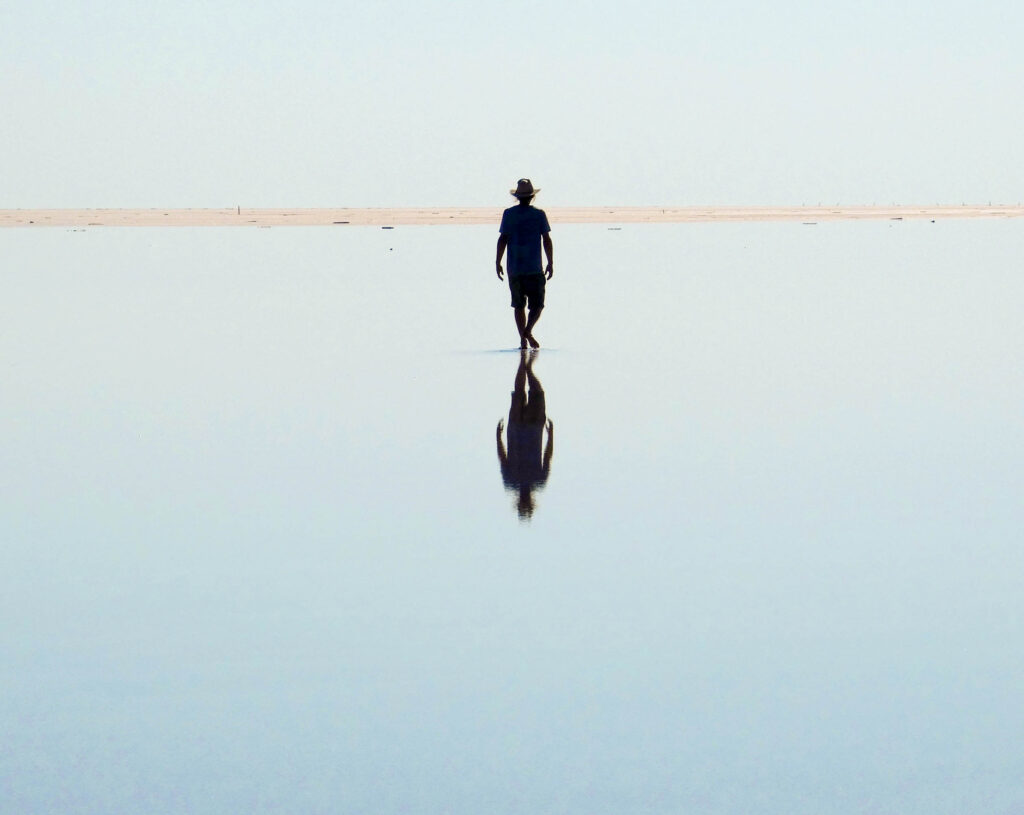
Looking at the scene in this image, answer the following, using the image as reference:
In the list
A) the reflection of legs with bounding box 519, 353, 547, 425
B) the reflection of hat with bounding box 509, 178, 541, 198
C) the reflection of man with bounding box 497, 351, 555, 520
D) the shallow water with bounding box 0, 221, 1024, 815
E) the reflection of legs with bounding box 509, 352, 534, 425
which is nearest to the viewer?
the shallow water with bounding box 0, 221, 1024, 815

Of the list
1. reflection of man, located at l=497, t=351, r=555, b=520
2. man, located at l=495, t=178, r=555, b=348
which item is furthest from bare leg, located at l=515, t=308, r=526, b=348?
reflection of man, located at l=497, t=351, r=555, b=520

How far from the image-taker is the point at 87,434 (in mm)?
9727

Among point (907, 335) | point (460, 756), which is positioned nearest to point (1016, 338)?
point (907, 335)

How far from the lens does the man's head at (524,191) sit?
15211mm

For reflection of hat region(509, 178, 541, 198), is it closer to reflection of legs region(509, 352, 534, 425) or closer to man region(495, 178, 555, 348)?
man region(495, 178, 555, 348)

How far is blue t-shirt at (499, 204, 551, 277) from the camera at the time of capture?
15.3 m

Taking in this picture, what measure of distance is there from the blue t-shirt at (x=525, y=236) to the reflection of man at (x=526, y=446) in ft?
9.23

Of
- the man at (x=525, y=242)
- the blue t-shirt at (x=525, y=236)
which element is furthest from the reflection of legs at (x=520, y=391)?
the blue t-shirt at (x=525, y=236)

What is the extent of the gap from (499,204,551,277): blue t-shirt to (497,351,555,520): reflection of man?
281 cm

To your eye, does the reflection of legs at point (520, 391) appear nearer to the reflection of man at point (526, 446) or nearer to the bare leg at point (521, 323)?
the reflection of man at point (526, 446)

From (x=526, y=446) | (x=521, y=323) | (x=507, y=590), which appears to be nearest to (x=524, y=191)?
(x=521, y=323)

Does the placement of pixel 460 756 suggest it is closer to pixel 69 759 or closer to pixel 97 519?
pixel 69 759

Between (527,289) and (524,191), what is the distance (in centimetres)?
100

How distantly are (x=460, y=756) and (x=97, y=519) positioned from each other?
3.67 meters
